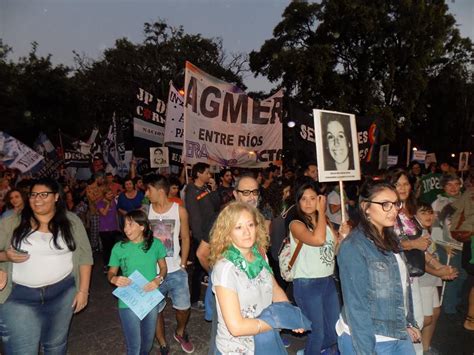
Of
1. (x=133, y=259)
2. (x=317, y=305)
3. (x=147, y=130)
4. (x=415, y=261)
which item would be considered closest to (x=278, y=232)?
(x=317, y=305)

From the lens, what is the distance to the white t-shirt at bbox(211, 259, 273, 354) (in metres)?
2.35

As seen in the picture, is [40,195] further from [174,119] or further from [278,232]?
[174,119]

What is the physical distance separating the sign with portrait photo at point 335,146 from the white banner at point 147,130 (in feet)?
25.3

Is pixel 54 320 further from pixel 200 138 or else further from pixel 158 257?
pixel 200 138

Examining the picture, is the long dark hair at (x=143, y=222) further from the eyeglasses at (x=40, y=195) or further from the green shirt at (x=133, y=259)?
the eyeglasses at (x=40, y=195)

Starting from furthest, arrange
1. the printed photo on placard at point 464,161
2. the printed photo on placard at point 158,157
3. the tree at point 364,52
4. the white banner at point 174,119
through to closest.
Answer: the tree at point 364,52 → the printed photo on placard at point 464,161 → the printed photo on placard at point 158,157 → the white banner at point 174,119

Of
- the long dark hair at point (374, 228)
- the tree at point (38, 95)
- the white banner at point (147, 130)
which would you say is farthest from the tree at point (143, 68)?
the long dark hair at point (374, 228)

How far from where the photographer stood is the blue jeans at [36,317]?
3072mm

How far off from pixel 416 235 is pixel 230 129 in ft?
19.9

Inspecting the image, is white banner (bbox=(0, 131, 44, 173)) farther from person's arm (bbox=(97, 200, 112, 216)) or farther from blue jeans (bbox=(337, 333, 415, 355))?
blue jeans (bbox=(337, 333, 415, 355))

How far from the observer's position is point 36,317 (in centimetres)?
316

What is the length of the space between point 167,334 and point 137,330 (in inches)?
60.5

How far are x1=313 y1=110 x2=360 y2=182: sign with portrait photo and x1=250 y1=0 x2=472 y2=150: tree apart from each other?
21648 mm

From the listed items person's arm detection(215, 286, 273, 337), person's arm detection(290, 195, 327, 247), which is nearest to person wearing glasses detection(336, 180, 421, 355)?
person's arm detection(215, 286, 273, 337)
